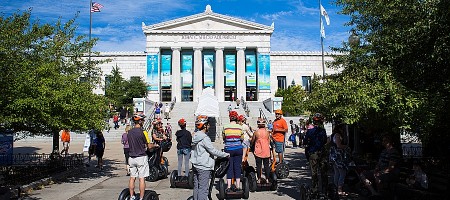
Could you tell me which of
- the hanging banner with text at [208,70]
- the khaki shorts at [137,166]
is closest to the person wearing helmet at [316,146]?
the khaki shorts at [137,166]

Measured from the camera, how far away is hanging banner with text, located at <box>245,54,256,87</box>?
6387 centimetres

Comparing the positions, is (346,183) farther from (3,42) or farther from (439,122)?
(3,42)

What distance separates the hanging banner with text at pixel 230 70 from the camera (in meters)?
64.1

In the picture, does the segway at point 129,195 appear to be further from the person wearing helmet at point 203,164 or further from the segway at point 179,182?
the segway at point 179,182

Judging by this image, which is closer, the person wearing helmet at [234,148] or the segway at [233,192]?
the segway at [233,192]

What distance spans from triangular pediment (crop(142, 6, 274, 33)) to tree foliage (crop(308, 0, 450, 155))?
2133 inches

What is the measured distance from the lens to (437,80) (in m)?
8.05

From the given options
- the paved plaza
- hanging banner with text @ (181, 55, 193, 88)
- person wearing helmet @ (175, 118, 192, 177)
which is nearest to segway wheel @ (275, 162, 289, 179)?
the paved plaza

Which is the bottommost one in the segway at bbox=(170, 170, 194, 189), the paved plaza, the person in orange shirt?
the paved plaza

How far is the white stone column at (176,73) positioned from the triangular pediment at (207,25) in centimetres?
329

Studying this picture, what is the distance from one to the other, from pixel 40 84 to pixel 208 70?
5367 centimetres

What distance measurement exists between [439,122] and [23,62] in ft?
32.4

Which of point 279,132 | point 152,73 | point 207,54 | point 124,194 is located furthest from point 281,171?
point 207,54

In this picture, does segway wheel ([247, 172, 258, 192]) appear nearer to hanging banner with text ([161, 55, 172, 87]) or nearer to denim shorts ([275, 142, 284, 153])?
denim shorts ([275, 142, 284, 153])
